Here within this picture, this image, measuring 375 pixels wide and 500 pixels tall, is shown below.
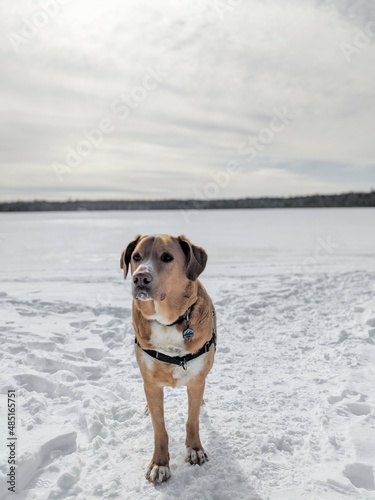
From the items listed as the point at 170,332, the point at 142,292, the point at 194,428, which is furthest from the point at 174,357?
the point at 194,428

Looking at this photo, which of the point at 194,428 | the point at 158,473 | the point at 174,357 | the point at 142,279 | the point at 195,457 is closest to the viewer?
the point at 142,279

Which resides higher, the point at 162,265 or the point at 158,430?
the point at 162,265

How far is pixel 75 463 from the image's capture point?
324 centimetres

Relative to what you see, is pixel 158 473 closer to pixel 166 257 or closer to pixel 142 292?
pixel 142 292

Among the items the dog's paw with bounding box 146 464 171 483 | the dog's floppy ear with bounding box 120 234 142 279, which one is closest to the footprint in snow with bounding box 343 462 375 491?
the dog's paw with bounding box 146 464 171 483

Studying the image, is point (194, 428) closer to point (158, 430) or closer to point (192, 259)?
point (158, 430)

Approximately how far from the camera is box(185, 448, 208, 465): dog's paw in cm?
335

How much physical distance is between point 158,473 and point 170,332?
1022mm

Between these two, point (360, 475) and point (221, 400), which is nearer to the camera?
point (360, 475)

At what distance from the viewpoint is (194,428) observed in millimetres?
3482

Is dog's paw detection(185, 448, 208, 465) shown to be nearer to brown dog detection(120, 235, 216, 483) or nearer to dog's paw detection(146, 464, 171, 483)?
brown dog detection(120, 235, 216, 483)

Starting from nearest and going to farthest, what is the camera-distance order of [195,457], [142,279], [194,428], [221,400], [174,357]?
[142,279], [174,357], [195,457], [194,428], [221,400]

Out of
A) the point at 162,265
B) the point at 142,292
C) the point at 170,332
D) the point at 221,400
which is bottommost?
the point at 221,400

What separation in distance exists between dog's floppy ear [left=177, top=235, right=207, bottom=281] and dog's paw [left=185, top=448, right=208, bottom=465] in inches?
54.3
